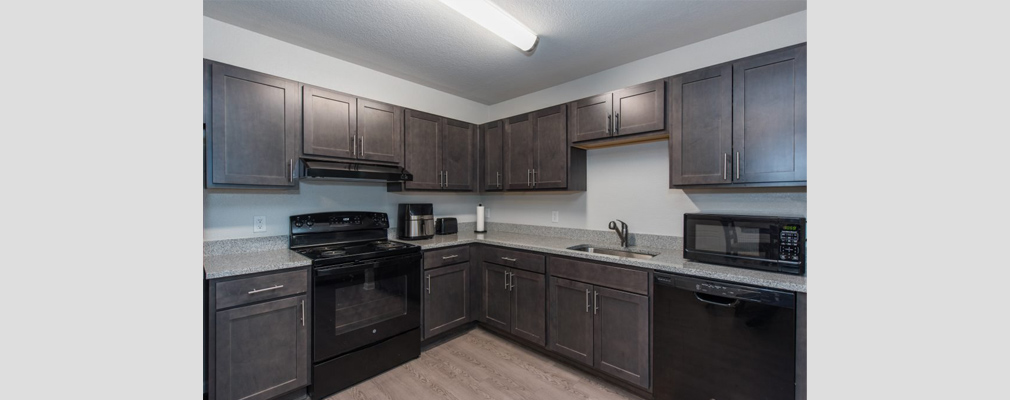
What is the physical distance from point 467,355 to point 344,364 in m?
0.89

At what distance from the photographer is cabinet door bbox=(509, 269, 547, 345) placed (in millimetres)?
2525


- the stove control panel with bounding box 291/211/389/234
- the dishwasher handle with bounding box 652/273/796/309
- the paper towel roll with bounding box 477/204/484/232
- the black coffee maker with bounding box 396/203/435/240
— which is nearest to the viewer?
the dishwasher handle with bounding box 652/273/796/309

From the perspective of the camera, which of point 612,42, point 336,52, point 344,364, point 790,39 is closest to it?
point 790,39

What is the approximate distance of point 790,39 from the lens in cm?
197

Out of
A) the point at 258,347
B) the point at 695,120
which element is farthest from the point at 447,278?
the point at 695,120

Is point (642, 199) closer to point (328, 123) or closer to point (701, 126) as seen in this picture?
point (701, 126)

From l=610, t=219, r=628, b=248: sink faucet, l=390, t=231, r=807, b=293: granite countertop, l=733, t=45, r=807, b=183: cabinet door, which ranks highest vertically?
l=733, t=45, r=807, b=183: cabinet door

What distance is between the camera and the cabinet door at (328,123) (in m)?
2.27

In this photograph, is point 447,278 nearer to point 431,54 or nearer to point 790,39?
point 431,54

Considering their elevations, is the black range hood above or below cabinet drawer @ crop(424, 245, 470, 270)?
above

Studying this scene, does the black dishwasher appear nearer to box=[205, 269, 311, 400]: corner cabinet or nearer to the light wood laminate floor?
the light wood laminate floor

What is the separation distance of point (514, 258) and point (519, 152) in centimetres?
100

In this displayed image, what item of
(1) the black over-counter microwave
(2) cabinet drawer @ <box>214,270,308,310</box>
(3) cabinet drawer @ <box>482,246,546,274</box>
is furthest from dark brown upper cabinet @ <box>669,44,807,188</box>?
(2) cabinet drawer @ <box>214,270,308,310</box>

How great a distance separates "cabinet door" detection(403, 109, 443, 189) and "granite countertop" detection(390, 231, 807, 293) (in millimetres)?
550
